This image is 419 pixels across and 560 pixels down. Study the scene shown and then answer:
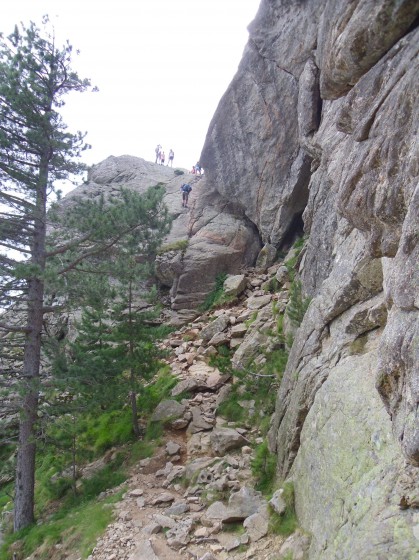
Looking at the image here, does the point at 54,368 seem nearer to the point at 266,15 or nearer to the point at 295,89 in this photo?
the point at 295,89

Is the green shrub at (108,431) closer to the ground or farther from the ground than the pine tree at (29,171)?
closer to the ground

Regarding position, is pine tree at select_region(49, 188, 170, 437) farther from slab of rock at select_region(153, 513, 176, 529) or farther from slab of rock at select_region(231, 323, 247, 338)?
slab of rock at select_region(231, 323, 247, 338)

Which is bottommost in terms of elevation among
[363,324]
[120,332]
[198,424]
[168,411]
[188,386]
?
[198,424]

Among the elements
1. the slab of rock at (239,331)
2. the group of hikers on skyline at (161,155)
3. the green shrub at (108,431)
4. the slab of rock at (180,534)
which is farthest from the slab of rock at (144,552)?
the group of hikers on skyline at (161,155)

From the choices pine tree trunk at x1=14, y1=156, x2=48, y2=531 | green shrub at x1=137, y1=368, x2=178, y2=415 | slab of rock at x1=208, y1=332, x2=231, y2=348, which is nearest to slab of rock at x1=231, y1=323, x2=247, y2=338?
slab of rock at x1=208, y1=332, x2=231, y2=348

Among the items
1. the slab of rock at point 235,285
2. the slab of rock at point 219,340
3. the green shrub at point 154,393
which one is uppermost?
the slab of rock at point 235,285

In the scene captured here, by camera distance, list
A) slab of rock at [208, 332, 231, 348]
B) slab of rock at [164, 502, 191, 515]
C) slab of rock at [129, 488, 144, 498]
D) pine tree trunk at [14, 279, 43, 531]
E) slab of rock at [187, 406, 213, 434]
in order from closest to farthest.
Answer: slab of rock at [164, 502, 191, 515], slab of rock at [129, 488, 144, 498], pine tree trunk at [14, 279, 43, 531], slab of rock at [187, 406, 213, 434], slab of rock at [208, 332, 231, 348]

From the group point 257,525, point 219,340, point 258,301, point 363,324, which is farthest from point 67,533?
point 258,301

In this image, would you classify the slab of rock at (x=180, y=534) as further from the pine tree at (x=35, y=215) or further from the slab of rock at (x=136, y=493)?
the pine tree at (x=35, y=215)

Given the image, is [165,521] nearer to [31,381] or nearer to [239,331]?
[31,381]

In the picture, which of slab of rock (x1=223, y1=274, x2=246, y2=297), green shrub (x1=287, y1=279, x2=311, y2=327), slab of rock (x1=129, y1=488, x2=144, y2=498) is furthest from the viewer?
slab of rock (x1=223, y1=274, x2=246, y2=297)

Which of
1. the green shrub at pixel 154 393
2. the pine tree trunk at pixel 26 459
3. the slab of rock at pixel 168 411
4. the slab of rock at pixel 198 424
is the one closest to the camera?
the pine tree trunk at pixel 26 459

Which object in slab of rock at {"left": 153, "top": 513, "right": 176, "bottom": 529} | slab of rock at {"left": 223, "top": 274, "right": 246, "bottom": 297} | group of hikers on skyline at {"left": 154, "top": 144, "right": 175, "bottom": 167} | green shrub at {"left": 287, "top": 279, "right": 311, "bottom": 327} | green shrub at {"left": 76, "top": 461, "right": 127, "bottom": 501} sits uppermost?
group of hikers on skyline at {"left": 154, "top": 144, "right": 175, "bottom": 167}

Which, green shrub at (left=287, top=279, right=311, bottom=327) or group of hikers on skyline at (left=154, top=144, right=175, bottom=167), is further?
group of hikers on skyline at (left=154, top=144, right=175, bottom=167)
